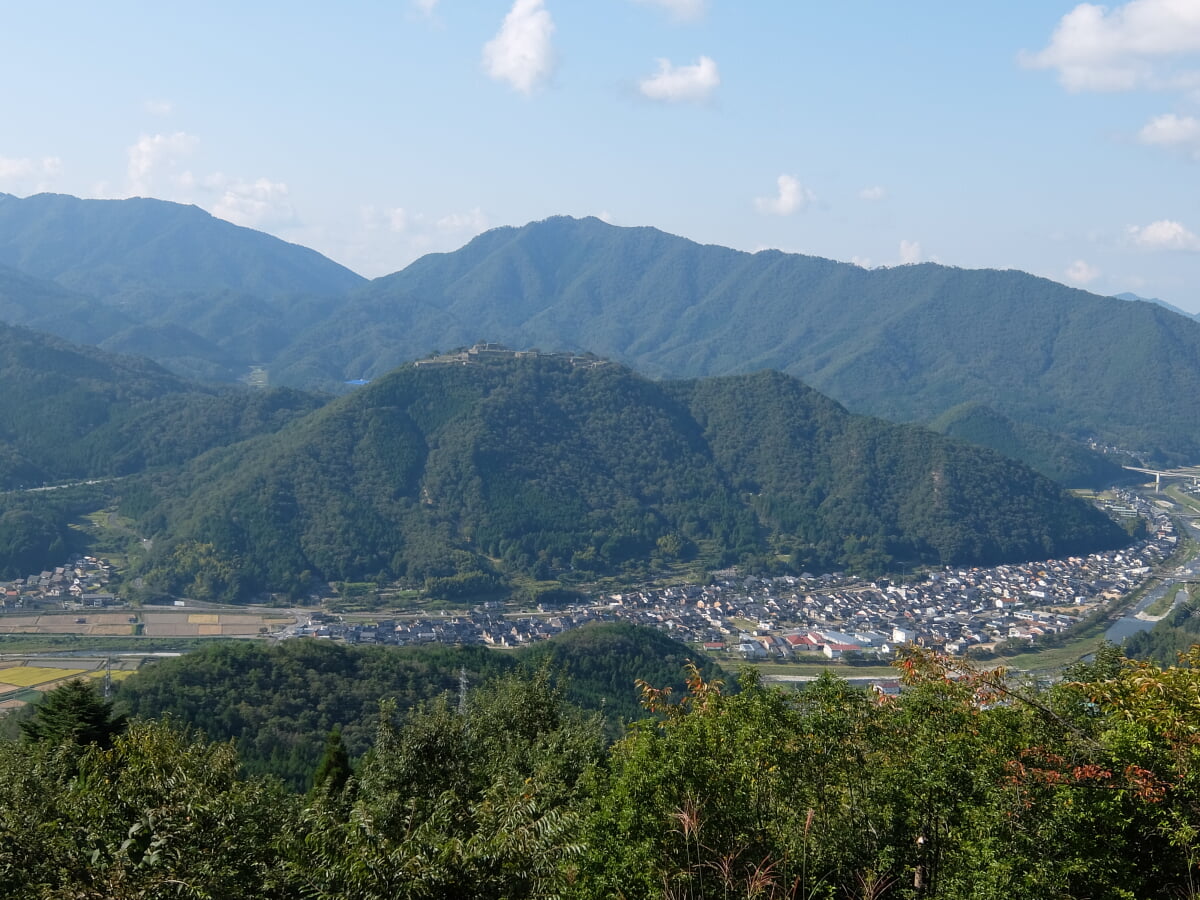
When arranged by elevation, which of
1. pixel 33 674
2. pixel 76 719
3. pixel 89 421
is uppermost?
pixel 89 421

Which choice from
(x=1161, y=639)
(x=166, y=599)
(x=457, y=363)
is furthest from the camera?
(x=457, y=363)

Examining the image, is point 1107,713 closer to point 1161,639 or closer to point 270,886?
point 270,886

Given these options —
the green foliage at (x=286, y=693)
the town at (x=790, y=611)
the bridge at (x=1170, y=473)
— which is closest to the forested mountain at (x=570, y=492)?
the town at (x=790, y=611)

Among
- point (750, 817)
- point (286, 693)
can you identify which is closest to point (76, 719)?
point (750, 817)

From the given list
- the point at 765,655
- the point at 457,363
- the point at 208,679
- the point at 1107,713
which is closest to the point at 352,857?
the point at 1107,713

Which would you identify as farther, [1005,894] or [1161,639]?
[1161,639]

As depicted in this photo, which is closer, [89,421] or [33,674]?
[33,674]

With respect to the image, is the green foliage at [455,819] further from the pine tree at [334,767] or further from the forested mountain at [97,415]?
the forested mountain at [97,415]

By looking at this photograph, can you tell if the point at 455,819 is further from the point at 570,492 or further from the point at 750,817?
the point at 570,492
